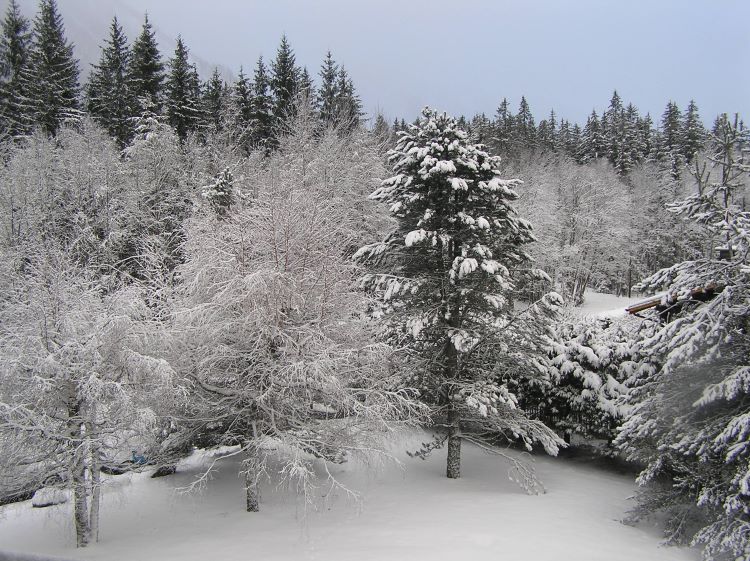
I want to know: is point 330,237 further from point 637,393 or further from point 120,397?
point 637,393

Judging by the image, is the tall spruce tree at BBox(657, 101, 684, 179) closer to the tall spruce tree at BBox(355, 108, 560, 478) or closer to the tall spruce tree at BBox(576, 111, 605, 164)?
the tall spruce tree at BBox(576, 111, 605, 164)

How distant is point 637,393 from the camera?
1035 centimetres

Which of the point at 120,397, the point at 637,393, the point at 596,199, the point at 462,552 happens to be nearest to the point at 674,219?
the point at 596,199

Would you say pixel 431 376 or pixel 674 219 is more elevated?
pixel 674 219

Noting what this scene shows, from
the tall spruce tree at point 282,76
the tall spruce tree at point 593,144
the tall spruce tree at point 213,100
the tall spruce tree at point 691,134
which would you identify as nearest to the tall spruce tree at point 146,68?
the tall spruce tree at point 213,100

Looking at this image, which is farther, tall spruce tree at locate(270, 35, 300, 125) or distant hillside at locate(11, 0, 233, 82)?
distant hillside at locate(11, 0, 233, 82)

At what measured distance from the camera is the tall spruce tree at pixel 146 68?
116 ft

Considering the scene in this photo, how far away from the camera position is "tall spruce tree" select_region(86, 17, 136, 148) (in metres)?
33.1

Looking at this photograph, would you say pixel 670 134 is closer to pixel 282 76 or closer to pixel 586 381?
pixel 282 76

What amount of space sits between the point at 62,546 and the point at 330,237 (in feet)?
27.7

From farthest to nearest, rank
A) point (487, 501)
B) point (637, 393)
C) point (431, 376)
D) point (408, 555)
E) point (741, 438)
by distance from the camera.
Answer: point (431, 376), point (487, 501), point (637, 393), point (408, 555), point (741, 438)

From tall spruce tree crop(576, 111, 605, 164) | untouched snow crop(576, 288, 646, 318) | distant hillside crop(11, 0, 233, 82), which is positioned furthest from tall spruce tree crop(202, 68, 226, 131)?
distant hillside crop(11, 0, 233, 82)

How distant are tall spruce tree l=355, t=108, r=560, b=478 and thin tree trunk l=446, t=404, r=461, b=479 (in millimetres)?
27

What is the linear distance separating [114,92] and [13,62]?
819 centimetres
